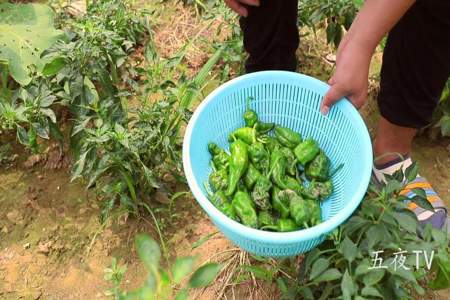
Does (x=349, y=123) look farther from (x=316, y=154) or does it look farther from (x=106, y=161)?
(x=106, y=161)

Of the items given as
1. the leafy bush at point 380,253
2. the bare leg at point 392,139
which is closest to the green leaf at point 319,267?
the leafy bush at point 380,253

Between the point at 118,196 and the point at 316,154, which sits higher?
the point at 316,154

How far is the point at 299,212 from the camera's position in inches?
65.4

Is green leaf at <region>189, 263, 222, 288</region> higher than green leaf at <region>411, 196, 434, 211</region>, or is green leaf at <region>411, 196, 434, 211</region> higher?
green leaf at <region>189, 263, 222, 288</region>

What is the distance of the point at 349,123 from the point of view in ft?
5.65

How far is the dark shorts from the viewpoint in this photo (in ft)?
5.38

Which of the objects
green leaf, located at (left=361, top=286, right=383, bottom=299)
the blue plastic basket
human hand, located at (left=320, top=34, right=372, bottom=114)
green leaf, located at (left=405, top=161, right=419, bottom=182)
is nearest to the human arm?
human hand, located at (left=320, top=34, right=372, bottom=114)

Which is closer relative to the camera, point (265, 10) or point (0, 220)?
point (265, 10)

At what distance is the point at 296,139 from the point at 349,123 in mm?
256

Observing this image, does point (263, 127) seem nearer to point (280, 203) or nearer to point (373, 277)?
point (280, 203)

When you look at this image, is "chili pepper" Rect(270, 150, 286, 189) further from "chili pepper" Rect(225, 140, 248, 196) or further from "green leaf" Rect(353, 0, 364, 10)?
"green leaf" Rect(353, 0, 364, 10)

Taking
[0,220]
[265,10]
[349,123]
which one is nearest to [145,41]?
[265,10]

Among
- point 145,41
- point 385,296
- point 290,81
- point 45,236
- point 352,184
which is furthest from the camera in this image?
point 145,41

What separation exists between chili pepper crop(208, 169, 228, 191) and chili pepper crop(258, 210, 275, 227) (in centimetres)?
16
